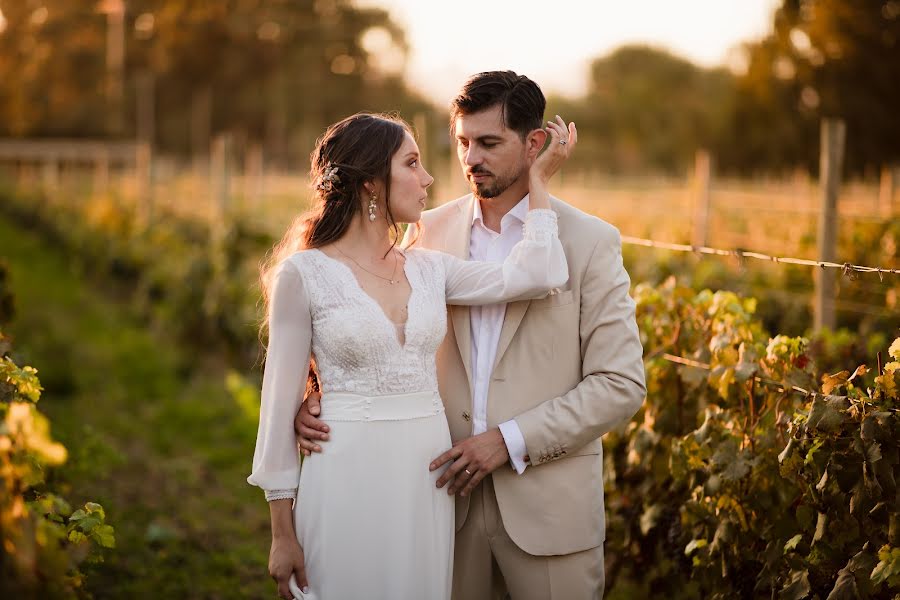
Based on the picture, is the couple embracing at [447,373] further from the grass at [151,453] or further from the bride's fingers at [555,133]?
the grass at [151,453]

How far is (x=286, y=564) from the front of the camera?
2623 millimetres

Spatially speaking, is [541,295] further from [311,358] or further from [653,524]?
[653,524]

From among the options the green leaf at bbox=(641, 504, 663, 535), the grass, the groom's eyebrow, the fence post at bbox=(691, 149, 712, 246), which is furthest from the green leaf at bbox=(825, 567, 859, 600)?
the fence post at bbox=(691, 149, 712, 246)

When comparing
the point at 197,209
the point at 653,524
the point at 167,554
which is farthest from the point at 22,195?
the point at 653,524

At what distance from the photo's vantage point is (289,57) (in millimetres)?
47250

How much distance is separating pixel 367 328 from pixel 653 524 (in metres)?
1.71

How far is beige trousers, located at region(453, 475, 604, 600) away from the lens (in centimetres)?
287

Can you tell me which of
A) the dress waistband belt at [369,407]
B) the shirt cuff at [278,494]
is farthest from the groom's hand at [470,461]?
the shirt cuff at [278,494]

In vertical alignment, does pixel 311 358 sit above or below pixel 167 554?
above

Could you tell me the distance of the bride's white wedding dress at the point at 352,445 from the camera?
2629 millimetres

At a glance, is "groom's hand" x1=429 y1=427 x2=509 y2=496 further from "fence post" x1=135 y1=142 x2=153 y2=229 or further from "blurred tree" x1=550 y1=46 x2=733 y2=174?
"blurred tree" x1=550 y1=46 x2=733 y2=174

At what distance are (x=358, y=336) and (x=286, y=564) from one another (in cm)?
64

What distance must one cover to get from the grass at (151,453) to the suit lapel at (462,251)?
1.27 meters

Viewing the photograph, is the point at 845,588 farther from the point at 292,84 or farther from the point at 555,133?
the point at 292,84
